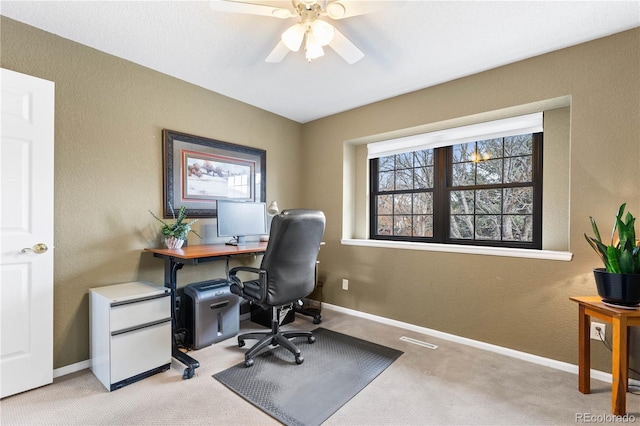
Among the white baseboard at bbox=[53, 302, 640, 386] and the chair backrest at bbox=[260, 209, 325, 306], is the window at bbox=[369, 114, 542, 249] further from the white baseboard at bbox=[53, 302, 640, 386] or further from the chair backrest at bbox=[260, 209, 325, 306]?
the chair backrest at bbox=[260, 209, 325, 306]

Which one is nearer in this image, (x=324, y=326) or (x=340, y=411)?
(x=340, y=411)

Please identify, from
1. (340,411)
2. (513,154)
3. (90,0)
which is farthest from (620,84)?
(90,0)

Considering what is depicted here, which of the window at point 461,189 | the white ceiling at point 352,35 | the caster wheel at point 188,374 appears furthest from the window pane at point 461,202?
the caster wheel at point 188,374

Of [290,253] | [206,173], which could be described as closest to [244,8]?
[290,253]

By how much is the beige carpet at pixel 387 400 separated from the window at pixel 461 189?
1.15 m

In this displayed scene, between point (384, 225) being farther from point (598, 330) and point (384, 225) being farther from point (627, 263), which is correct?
point (627, 263)

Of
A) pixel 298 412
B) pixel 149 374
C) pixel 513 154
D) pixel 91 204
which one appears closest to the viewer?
pixel 298 412

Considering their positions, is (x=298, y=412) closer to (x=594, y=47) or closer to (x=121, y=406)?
(x=121, y=406)

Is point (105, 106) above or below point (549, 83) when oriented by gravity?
below

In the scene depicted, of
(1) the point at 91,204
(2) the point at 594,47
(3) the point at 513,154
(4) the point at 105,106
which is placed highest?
(2) the point at 594,47

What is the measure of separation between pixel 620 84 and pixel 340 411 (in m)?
2.80

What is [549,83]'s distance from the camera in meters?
2.25

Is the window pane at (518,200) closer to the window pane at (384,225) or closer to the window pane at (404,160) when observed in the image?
the window pane at (404,160)

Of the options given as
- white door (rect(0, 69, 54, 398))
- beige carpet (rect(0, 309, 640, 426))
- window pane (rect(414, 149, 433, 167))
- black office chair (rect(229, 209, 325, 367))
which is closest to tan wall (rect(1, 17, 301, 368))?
white door (rect(0, 69, 54, 398))
